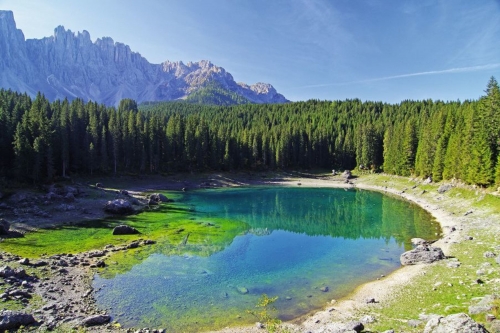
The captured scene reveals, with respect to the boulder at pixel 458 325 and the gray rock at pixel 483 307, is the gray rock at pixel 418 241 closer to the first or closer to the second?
the gray rock at pixel 483 307

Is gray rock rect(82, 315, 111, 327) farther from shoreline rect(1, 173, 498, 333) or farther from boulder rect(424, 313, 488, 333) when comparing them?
boulder rect(424, 313, 488, 333)

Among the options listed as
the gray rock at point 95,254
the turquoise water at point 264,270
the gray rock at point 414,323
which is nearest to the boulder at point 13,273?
the turquoise water at point 264,270

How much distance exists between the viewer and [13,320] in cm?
1842

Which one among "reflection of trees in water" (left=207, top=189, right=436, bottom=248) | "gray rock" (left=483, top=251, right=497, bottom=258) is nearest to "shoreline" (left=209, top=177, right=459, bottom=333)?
"gray rock" (left=483, top=251, right=497, bottom=258)

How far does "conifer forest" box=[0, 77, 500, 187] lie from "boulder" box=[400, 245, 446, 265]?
109 ft

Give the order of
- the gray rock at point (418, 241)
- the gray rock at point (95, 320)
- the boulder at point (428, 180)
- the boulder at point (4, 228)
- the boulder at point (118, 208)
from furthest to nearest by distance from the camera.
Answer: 1. the boulder at point (428, 180)
2. the boulder at point (118, 208)
3. the gray rock at point (418, 241)
4. the boulder at point (4, 228)
5. the gray rock at point (95, 320)

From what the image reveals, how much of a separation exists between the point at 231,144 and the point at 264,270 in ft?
358

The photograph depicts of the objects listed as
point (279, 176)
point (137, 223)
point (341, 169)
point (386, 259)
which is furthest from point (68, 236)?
point (341, 169)

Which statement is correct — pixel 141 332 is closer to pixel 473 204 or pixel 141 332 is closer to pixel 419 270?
pixel 419 270

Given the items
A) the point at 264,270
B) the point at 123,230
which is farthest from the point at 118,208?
the point at 264,270

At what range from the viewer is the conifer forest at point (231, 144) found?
66000 mm

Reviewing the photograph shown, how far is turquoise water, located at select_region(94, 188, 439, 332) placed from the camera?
2347 centimetres

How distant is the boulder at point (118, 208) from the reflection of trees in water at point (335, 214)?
19.2 meters

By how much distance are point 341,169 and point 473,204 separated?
98486mm
